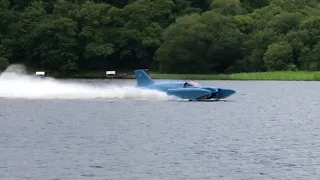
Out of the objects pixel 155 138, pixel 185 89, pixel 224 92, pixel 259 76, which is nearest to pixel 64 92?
pixel 185 89

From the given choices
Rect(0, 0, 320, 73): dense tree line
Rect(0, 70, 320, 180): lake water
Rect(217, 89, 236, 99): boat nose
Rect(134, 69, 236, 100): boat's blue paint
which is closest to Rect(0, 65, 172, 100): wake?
Rect(0, 70, 320, 180): lake water

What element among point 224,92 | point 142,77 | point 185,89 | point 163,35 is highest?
point 163,35

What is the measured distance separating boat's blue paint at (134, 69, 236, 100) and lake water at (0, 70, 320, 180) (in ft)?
3.15

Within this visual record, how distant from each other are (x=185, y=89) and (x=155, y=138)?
30.3 metres

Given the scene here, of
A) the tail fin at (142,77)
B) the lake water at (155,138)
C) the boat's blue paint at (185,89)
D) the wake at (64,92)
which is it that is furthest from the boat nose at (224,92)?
the tail fin at (142,77)

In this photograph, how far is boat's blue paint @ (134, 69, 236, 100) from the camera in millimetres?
80812

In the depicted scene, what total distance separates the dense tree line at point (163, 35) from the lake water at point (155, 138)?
68.4 metres

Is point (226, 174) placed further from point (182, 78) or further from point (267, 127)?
point (182, 78)

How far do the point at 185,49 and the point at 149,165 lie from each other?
124501mm

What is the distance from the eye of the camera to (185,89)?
81125mm

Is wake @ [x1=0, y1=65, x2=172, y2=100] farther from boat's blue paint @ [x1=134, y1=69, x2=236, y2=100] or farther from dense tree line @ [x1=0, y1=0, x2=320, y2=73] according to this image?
dense tree line @ [x1=0, y1=0, x2=320, y2=73]

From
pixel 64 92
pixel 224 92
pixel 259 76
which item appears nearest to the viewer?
pixel 224 92

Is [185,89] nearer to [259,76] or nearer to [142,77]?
[142,77]

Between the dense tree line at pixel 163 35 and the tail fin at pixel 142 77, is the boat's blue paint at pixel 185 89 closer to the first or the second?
the tail fin at pixel 142 77
